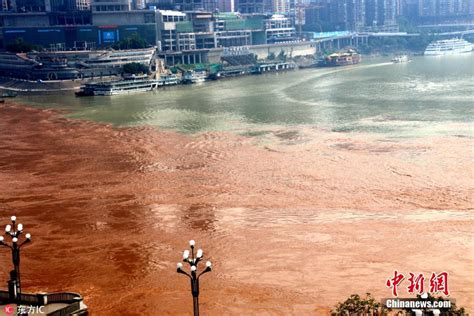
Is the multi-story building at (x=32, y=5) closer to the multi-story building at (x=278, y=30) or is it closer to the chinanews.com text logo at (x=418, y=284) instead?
the multi-story building at (x=278, y=30)

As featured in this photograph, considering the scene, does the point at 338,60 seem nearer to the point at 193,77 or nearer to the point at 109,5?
the point at 193,77

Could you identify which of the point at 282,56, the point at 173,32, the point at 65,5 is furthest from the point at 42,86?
the point at 282,56

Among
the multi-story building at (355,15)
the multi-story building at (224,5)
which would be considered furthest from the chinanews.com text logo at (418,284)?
the multi-story building at (355,15)

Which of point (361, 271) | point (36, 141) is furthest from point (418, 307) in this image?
point (36, 141)

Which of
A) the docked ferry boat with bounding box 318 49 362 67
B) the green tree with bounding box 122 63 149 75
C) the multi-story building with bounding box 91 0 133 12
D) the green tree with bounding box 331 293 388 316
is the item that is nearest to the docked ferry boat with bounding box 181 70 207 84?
the green tree with bounding box 122 63 149 75

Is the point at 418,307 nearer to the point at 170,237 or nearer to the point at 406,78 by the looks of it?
the point at 170,237
